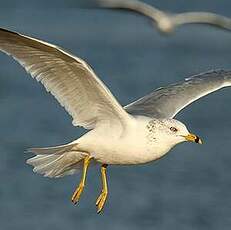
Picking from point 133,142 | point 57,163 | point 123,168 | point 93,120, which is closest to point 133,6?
point 123,168

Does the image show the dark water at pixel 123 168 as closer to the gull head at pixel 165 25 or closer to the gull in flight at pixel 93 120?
the gull head at pixel 165 25

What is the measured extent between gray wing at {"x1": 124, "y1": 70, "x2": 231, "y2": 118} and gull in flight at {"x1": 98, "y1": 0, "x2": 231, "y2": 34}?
2584 millimetres

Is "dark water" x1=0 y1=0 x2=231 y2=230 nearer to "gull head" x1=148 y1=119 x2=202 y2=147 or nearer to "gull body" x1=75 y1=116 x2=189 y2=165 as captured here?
"gull body" x1=75 y1=116 x2=189 y2=165

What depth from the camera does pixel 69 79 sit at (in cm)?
887

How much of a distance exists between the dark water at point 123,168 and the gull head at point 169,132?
11.0 ft

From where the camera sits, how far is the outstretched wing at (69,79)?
845 cm

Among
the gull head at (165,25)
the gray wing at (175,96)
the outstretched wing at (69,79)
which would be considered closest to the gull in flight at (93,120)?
the outstretched wing at (69,79)

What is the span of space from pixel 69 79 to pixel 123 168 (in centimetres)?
555

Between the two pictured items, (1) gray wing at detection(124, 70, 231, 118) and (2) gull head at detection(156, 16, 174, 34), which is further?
(2) gull head at detection(156, 16, 174, 34)

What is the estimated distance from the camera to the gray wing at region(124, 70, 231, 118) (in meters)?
9.77

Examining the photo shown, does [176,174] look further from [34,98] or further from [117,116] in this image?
[117,116]

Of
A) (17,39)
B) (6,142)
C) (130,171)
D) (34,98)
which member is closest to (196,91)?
(17,39)

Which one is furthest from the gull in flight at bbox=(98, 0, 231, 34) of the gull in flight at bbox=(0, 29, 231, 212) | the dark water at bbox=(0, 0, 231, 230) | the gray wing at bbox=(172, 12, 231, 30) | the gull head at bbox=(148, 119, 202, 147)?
the gull head at bbox=(148, 119, 202, 147)

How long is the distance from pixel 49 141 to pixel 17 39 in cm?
649
